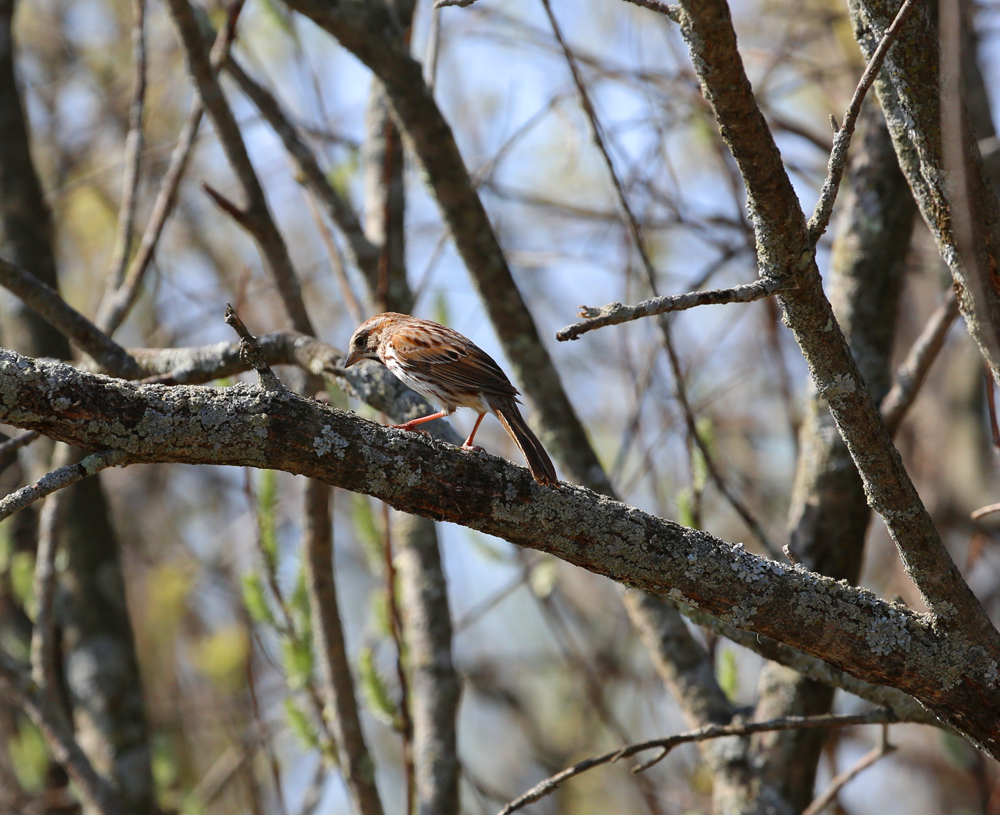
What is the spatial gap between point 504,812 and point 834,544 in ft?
6.40

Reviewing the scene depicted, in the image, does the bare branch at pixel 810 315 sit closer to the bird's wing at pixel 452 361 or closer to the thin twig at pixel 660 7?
the thin twig at pixel 660 7

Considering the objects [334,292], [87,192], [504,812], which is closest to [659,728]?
[504,812]

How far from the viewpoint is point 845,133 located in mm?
2092

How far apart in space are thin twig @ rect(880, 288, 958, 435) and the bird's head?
2165mm

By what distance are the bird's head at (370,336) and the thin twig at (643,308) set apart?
7.75 feet

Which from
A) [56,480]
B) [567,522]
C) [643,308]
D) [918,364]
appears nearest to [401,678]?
[567,522]

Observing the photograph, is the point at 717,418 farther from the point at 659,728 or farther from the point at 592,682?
the point at 592,682

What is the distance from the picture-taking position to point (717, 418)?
894cm

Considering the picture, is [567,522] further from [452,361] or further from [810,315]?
[452,361]

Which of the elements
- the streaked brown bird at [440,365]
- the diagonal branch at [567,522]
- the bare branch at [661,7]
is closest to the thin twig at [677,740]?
the diagonal branch at [567,522]

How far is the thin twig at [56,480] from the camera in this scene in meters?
1.94

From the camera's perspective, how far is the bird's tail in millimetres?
2463

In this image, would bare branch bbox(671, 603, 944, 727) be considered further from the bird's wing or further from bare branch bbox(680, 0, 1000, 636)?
the bird's wing

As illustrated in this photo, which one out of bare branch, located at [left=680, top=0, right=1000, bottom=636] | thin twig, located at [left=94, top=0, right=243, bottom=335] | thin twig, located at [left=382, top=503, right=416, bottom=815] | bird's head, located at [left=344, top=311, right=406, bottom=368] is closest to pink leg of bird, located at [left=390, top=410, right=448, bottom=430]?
thin twig, located at [left=382, top=503, right=416, bottom=815]
